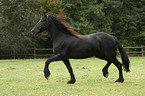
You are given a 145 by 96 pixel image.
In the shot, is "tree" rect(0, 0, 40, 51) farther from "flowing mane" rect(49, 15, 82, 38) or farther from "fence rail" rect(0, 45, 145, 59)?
"flowing mane" rect(49, 15, 82, 38)

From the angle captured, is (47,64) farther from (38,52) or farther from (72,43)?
(38,52)

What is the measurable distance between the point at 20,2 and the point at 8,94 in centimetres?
2184

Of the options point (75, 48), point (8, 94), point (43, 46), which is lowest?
point (43, 46)

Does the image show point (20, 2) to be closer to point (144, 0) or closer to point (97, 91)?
point (144, 0)

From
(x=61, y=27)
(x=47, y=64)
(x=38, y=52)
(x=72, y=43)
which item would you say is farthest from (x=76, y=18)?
(x=47, y=64)

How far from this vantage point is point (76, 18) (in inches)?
1256

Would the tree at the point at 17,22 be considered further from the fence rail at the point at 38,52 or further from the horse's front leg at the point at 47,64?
the horse's front leg at the point at 47,64

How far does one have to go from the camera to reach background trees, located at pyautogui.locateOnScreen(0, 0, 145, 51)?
2620 centimetres

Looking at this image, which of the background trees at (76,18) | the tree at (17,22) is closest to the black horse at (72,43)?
the background trees at (76,18)

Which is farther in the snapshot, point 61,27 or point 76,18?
point 76,18

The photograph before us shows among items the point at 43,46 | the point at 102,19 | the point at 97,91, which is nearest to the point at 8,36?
the point at 43,46

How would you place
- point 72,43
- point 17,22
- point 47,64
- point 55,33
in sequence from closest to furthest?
point 47,64 < point 72,43 < point 55,33 < point 17,22

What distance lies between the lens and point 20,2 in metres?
26.7

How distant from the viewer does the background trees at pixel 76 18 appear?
26.2 metres
